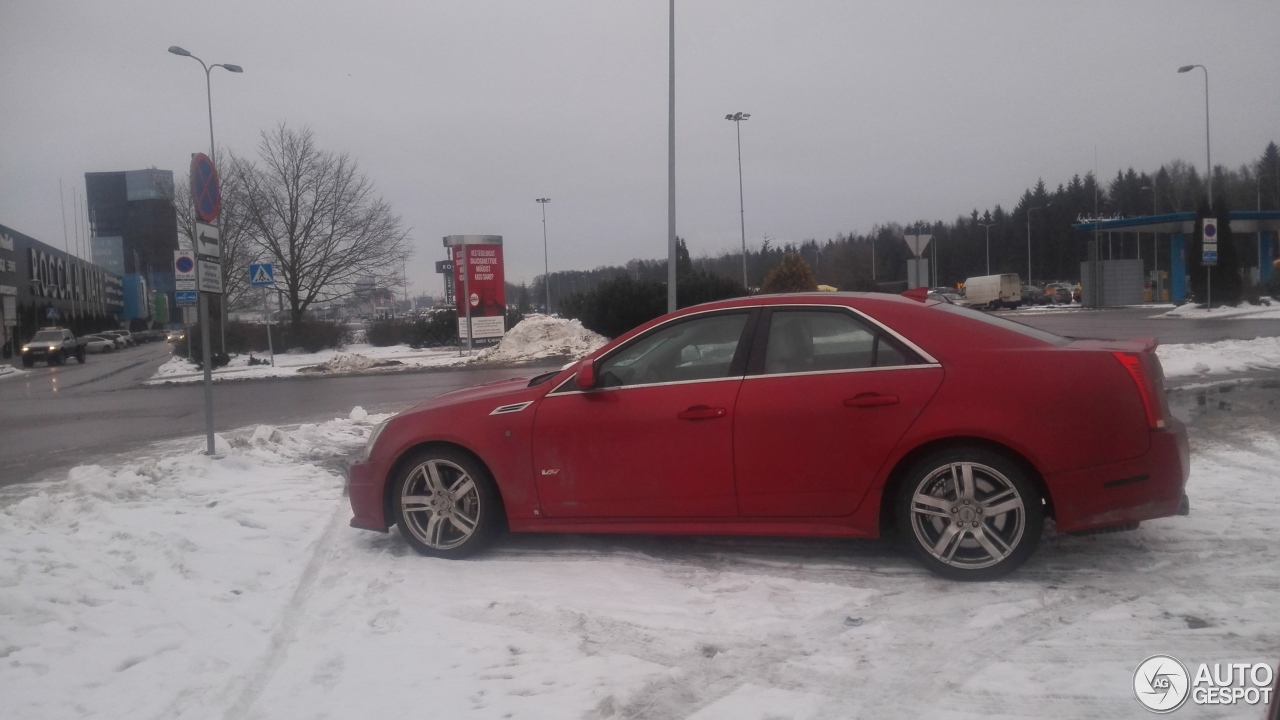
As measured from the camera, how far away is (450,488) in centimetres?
563

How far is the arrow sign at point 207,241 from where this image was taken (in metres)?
8.94

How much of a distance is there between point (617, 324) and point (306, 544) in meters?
25.9

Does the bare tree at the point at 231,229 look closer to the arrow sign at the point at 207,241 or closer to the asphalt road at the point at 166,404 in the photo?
the asphalt road at the point at 166,404

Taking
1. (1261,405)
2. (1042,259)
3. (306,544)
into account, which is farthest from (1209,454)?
(1042,259)

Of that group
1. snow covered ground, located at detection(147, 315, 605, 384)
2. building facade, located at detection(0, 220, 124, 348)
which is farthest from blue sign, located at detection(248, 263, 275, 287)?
building facade, located at detection(0, 220, 124, 348)

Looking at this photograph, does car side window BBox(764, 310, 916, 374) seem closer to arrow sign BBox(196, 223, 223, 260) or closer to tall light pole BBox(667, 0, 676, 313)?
arrow sign BBox(196, 223, 223, 260)

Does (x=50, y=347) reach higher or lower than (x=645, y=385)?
higher

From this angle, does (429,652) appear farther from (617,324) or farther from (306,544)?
(617,324)

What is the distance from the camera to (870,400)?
4.84m

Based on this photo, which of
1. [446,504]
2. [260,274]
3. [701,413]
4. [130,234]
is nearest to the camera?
[701,413]

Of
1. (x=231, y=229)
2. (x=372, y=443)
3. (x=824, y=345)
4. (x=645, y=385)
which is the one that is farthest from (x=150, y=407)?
(x=231, y=229)

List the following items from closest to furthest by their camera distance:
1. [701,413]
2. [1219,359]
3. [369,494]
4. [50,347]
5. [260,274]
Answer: [701,413]
[369,494]
[1219,359]
[260,274]
[50,347]
